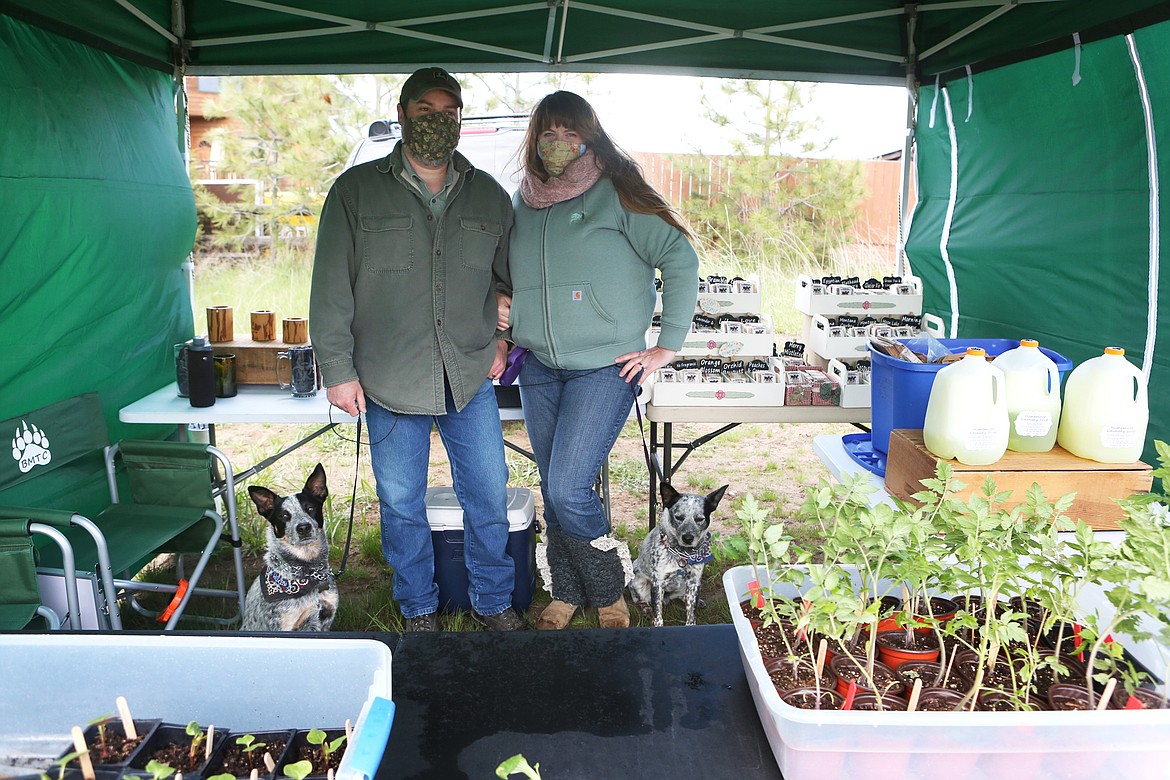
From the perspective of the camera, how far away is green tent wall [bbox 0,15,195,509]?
2754mm

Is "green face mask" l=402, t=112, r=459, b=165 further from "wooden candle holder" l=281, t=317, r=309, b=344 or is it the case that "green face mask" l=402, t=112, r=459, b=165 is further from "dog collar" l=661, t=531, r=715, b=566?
"dog collar" l=661, t=531, r=715, b=566

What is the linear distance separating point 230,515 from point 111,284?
3.31 feet

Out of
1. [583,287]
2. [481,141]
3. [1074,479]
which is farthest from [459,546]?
[481,141]

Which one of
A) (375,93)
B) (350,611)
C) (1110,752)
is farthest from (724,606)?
(375,93)

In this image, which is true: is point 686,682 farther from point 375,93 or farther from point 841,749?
point 375,93

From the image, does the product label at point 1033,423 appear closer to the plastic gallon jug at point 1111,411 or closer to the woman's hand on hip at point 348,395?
the plastic gallon jug at point 1111,411

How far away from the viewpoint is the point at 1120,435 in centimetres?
183

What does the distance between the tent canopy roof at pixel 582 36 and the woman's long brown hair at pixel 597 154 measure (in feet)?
3.63

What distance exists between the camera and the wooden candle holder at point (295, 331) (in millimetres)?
3650

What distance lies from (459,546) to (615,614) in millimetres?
633

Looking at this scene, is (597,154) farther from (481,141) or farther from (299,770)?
(481,141)

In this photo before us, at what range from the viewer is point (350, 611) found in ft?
11.5

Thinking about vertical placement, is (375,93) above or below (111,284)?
above

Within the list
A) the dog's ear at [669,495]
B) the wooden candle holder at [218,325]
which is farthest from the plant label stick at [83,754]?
the wooden candle holder at [218,325]
